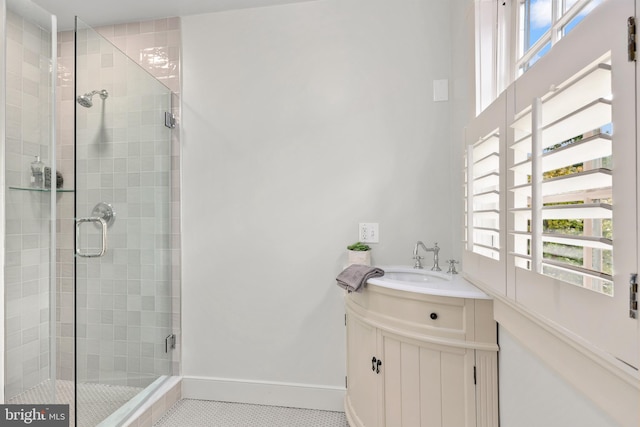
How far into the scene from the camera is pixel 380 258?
7.16 feet

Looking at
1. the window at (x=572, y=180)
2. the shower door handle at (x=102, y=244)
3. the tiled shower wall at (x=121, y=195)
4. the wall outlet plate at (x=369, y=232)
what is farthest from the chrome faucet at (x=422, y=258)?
the shower door handle at (x=102, y=244)

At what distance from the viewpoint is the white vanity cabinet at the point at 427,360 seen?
1.37m

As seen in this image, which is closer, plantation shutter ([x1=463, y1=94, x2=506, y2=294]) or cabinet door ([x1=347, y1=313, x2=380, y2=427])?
plantation shutter ([x1=463, y1=94, x2=506, y2=294])

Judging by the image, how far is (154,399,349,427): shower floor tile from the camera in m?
2.04

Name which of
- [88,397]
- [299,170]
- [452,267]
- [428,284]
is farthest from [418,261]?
[88,397]

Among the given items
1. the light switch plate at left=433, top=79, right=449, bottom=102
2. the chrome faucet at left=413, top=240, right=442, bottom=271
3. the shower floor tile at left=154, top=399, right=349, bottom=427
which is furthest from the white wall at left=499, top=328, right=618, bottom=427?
the light switch plate at left=433, top=79, right=449, bottom=102

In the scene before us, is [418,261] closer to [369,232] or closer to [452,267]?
[452,267]

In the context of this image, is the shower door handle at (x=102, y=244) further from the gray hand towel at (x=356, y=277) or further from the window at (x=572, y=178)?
the window at (x=572, y=178)

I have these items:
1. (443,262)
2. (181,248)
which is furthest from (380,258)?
(181,248)

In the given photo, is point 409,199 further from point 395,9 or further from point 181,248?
point 181,248

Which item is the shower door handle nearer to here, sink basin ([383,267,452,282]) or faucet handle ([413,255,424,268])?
sink basin ([383,267,452,282])

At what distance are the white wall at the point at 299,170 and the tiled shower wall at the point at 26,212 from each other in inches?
36.6

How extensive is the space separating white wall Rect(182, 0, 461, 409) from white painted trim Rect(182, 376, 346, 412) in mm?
13

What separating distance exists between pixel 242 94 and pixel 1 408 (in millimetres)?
1980
